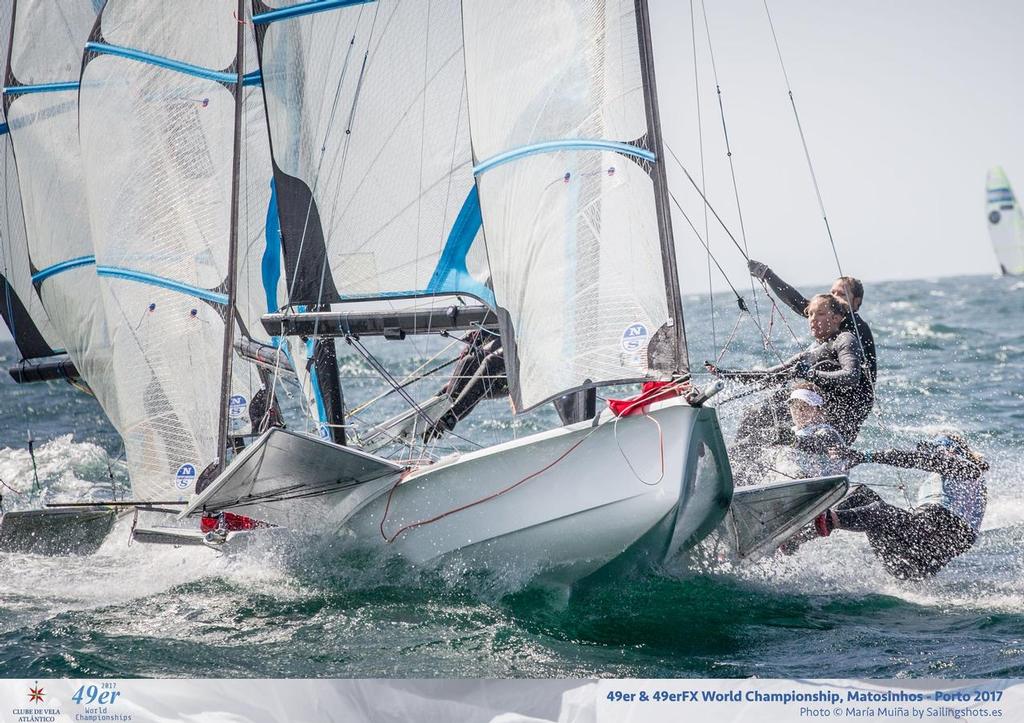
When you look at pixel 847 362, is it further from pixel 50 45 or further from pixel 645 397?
pixel 50 45

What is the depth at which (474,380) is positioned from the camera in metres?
Result: 5.75

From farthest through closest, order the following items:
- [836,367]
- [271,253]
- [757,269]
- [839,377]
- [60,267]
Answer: [60,267]
[271,253]
[757,269]
[836,367]
[839,377]

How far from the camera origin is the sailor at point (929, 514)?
15.3ft

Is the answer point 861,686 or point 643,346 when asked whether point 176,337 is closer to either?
point 643,346

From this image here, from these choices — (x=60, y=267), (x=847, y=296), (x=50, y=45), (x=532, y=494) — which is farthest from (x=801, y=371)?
(x=50, y=45)

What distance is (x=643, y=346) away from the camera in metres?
3.88

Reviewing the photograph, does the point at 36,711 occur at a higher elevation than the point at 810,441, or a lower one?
lower

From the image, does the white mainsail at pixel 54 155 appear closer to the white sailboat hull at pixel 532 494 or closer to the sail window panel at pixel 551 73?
the white sailboat hull at pixel 532 494

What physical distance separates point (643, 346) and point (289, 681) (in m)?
1.59

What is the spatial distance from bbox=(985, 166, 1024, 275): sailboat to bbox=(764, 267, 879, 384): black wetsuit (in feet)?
16.8

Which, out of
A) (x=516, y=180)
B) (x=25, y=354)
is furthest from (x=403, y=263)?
(x=25, y=354)

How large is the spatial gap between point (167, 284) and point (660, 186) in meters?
2.95

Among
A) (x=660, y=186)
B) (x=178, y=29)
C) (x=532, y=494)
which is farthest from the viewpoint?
(x=178, y=29)

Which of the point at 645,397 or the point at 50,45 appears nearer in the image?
the point at 645,397
